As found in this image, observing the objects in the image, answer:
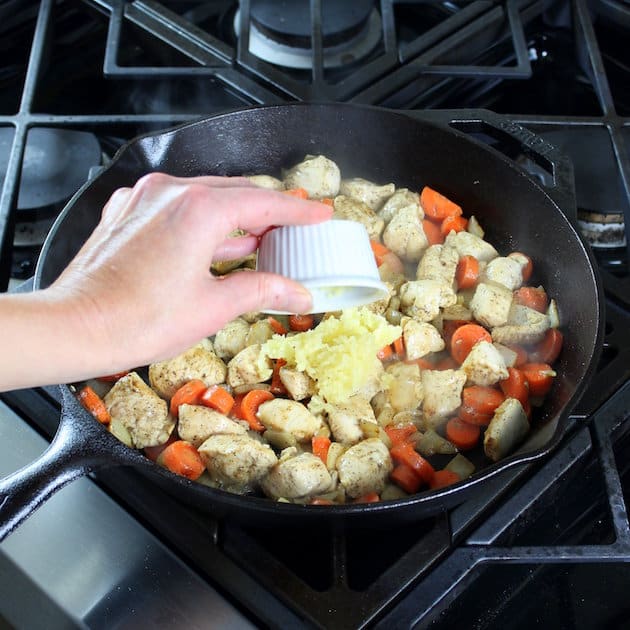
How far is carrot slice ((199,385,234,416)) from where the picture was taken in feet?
4.52

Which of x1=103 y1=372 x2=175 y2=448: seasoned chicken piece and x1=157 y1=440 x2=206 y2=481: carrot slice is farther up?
x1=103 y1=372 x2=175 y2=448: seasoned chicken piece

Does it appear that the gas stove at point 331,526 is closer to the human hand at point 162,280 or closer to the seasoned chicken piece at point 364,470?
the seasoned chicken piece at point 364,470

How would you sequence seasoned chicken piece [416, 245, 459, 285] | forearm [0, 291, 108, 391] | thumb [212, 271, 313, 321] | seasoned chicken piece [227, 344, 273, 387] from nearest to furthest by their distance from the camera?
forearm [0, 291, 108, 391], thumb [212, 271, 313, 321], seasoned chicken piece [227, 344, 273, 387], seasoned chicken piece [416, 245, 459, 285]

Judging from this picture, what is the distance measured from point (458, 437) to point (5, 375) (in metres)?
0.80

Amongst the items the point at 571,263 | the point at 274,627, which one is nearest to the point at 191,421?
the point at 274,627

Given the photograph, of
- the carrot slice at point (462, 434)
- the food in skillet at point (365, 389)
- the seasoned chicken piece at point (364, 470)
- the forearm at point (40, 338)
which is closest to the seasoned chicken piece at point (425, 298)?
the food in skillet at point (365, 389)

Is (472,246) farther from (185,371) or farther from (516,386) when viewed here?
(185,371)

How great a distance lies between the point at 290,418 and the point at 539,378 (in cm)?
48

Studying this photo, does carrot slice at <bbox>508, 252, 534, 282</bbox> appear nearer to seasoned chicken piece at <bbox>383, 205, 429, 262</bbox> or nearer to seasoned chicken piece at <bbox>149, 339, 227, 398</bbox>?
seasoned chicken piece at <bbox>383, 205, 429, 262</bbox>

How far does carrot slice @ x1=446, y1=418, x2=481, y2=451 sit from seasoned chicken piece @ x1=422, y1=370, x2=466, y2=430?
2 centimetres

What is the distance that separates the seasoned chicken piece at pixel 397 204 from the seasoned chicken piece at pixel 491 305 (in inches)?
10.1

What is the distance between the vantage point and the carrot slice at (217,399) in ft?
4.52

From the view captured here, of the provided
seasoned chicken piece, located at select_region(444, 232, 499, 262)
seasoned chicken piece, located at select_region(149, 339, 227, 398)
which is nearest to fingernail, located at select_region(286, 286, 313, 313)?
seasoned chicken piece, located at select_region(149, 339, 227, 398)

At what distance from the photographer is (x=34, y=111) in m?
1.82
